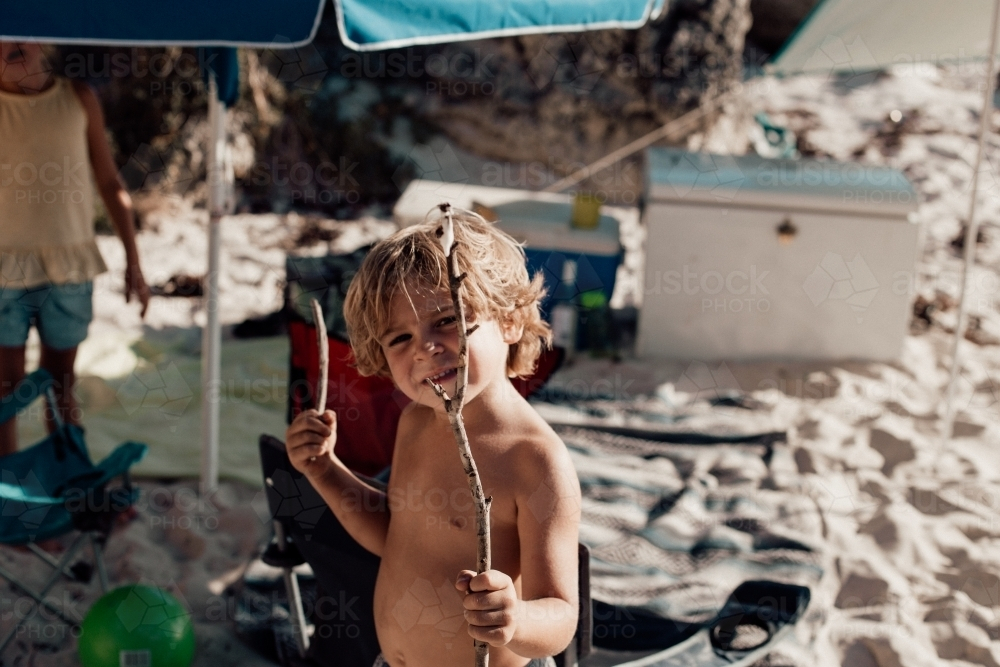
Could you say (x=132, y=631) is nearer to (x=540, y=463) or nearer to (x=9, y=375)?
(x=9, y=375)

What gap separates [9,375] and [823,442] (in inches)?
118

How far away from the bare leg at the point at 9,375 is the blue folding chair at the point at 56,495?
0.10 metres

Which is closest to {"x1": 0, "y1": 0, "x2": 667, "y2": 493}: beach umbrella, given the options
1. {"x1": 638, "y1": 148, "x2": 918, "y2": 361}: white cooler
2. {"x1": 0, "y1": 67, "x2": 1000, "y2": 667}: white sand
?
{"x1": 0, "y1": 67, "x2": 1000, "y2": 667}: white sand

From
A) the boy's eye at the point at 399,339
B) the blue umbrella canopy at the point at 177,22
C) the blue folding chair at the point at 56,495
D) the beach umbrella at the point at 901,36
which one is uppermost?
the beach umbrella at the point at 901,36

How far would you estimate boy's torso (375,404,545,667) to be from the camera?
1561mm

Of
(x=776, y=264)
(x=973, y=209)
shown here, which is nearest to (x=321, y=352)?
(x=973, y=209)

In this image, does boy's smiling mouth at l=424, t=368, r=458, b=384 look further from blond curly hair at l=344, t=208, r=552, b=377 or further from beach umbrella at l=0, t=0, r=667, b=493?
beach umbrella at l=0, t=0, r=667, b=493

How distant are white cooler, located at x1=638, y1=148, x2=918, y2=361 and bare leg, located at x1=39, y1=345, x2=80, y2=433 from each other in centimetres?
268

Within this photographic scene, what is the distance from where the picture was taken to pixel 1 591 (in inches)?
115

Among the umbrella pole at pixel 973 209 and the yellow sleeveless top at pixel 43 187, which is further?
the umbrella pole at pixel 973 209

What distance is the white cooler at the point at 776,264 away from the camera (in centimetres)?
476

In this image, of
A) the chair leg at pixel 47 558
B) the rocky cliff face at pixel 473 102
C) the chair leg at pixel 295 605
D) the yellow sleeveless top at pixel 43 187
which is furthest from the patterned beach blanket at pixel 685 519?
the rocky cliff face at pixel 473 102

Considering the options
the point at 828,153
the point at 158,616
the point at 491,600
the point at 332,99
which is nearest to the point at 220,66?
the point at 158,616

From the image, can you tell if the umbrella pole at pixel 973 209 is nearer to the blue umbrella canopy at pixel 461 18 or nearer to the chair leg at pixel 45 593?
the blue umbrella canopy at pixel 461 18
